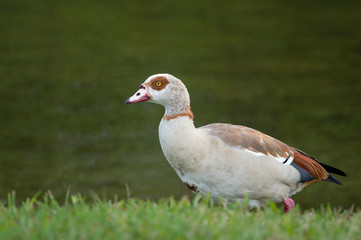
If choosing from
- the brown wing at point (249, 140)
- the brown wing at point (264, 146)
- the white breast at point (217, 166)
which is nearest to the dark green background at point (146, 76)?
the brown wing at point (264, 146)

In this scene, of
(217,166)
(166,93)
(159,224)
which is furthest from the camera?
(166,93)

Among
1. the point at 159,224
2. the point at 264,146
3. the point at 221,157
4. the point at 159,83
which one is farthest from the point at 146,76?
the point at 159,224

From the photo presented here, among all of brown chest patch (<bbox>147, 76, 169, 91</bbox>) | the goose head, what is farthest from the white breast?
brown chest patch (<bbox>147, 76, 169, 91</bbox>)

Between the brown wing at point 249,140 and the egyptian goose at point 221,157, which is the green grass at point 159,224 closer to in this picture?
the egyptian goose at point 221,157

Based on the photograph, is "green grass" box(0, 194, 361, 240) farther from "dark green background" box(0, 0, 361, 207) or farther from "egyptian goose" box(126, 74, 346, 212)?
"dark green background" box(0, 0, 361, 207)

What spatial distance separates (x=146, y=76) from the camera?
1602 cm

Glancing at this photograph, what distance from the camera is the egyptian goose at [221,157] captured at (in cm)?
593

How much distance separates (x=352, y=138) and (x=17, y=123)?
22.8 feet

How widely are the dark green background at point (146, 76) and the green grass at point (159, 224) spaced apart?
5.20m

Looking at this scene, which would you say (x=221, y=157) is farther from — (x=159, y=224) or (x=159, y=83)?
(x=159, y=224)

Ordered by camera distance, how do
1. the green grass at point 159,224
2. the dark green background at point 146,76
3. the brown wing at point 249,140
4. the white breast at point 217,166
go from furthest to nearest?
1. the dark green background at point 146,76
2. the brown wing at point 249,140
3. the white breast at point 217,166
4. the green grass at point 159,224

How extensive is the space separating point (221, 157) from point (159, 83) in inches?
38.9

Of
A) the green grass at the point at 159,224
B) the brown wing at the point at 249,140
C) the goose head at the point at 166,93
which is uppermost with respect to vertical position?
the goose head at the point at 166,93

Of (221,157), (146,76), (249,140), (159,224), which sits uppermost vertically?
(146,76)
